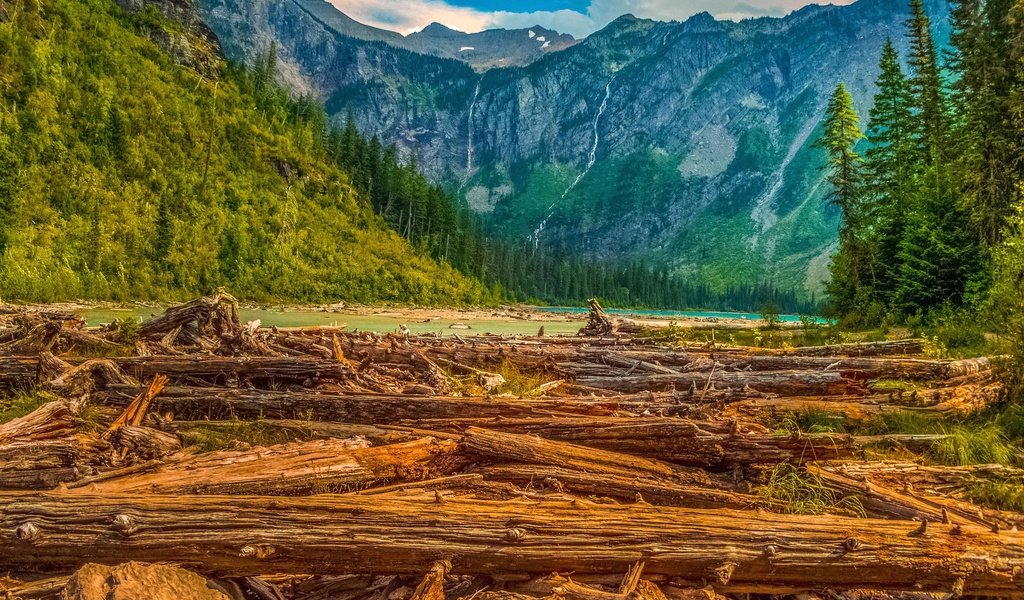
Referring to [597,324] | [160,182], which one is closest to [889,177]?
[597,324]

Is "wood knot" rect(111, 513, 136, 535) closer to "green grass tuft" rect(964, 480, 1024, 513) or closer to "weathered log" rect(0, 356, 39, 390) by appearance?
"weathered log" rect(0, 356, 39, 390)

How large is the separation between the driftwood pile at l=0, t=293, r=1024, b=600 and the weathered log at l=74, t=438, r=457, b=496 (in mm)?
22

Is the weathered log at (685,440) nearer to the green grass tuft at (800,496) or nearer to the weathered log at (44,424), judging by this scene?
the green grass tuft at (800,496)

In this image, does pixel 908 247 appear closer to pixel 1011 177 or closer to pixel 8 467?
pixel 1011 177

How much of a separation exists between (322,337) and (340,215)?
7975 centimetres

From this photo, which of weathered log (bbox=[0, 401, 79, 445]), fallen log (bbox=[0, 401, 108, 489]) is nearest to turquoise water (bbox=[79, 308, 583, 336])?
weathered log (bbox=[0, 401, 79, 445])

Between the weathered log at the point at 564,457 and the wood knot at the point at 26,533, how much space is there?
11.7 ft

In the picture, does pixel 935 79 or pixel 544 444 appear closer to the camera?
pixel 544 444

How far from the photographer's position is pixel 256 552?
3.75 m

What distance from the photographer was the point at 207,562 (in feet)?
12.5

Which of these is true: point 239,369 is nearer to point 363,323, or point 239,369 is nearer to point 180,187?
point 363,323

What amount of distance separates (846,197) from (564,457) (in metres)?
38.7

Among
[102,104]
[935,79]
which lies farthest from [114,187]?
[935,79]

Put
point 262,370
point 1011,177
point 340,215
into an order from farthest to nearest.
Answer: point 340,215
point 1011,177
point 262,370
